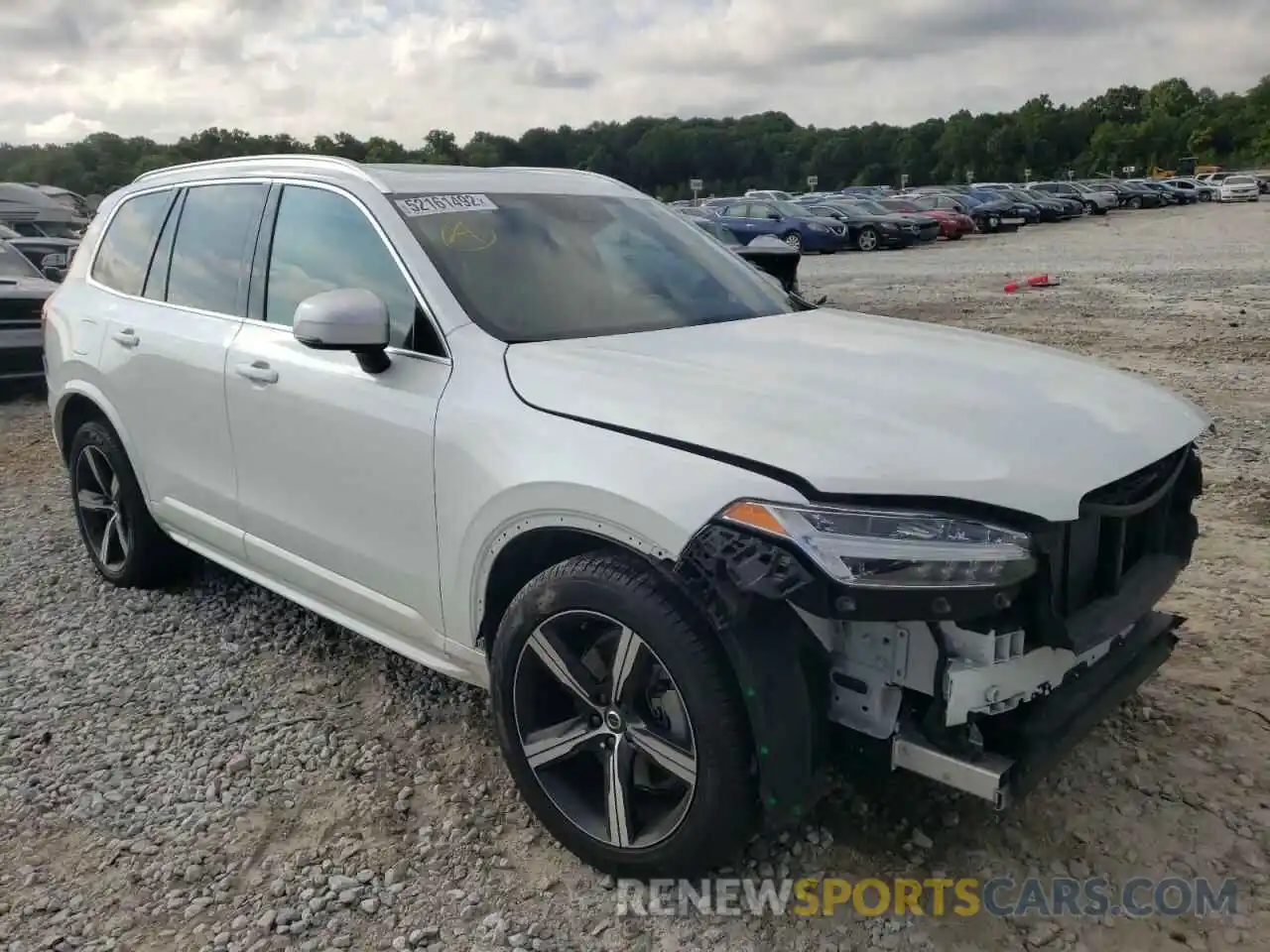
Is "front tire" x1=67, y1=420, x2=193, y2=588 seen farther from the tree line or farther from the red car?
the tree line

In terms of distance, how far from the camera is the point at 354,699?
384 centimetres

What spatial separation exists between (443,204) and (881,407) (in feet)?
5.49

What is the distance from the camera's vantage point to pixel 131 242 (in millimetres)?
4711

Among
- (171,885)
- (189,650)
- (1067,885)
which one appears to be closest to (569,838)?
(171,885)

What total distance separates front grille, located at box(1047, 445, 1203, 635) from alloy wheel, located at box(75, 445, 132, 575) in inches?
155

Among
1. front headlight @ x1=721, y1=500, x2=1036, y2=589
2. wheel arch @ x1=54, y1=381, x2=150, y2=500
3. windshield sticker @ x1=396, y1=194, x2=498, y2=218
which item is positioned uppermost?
windshield sticker @ x1=396, y1=194, x2=498, y2=218

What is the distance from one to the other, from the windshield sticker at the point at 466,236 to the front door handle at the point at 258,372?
771 millimetres

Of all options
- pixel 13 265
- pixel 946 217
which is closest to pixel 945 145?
pixel 946 217

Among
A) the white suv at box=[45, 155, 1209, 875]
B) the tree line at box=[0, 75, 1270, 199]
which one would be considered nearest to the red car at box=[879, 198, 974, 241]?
the white suv at box=[45, 155, 1209, 875]

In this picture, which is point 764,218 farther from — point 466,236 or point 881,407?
point 881,407

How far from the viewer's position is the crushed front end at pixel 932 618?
221 centimetres

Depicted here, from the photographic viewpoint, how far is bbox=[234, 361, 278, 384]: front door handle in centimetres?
358

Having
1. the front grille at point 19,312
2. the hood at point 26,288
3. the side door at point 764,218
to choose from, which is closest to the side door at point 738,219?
the side door at point 764,218

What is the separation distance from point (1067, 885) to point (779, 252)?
3054 mm
